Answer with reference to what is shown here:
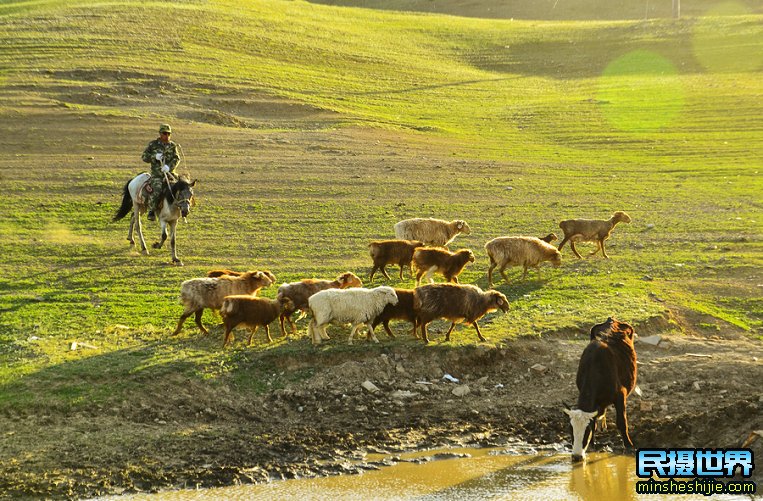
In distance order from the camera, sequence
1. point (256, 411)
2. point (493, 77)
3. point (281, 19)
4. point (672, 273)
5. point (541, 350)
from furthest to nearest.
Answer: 1. point (281, 19)
2. point (493, 77)
3. point (672, 273)
4. point (541, 350)
5. point (256, 411)

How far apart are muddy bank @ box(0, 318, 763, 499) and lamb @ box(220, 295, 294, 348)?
814 mm

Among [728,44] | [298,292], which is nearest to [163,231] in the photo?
[298,292]

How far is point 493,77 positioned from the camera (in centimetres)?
5641

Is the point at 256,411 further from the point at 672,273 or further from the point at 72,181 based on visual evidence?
the point at 72,181

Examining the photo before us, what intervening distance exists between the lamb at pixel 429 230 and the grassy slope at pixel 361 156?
3.86 feet

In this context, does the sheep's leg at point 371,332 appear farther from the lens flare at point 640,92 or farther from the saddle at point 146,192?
the lens flare at point 640,92

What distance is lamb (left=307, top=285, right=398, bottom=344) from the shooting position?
587 inches

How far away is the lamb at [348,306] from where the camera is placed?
14914mm

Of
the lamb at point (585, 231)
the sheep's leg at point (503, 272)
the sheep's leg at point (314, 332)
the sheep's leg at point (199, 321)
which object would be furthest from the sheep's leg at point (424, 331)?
the lamb at point (585, 231)

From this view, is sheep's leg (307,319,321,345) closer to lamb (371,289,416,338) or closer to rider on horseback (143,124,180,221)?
lamb (371,289,416,338)

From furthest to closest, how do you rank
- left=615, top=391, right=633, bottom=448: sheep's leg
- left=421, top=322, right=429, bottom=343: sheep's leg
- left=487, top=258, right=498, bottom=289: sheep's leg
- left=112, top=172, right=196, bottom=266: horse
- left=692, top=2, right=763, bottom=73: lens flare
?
left=692, top=2, right=763, bottom=73: lens flare, left=112, top=172, right=196, bottom=266: horse, left=487, top=258, right=498, bottom=289: sheep's leg, left=421, top=322, right=429, bottom=343: sheep's leg, left=615, top=391, right=633, bottom=448: sheep's leg

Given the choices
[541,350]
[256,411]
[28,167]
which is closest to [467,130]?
[28,167]

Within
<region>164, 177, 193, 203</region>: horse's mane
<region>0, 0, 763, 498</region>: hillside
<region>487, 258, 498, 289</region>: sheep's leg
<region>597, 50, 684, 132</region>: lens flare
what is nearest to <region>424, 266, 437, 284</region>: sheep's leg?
<region>487, 258, 498, 289</region>: sheep's leg

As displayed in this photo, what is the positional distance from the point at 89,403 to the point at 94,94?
2893 centimetres
